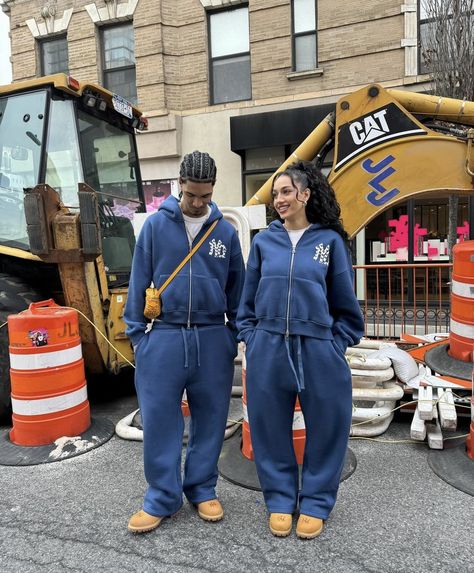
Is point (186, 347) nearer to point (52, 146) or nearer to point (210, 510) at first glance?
point (210, 510)

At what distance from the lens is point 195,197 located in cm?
249

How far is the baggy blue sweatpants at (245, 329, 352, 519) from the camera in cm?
238

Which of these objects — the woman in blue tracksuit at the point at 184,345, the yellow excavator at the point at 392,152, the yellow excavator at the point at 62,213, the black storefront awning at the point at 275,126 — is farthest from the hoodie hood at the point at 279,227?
the black storefront awning at the point at 275,126

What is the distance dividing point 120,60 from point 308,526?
994 centimetres

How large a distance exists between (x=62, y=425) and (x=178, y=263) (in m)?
1.86

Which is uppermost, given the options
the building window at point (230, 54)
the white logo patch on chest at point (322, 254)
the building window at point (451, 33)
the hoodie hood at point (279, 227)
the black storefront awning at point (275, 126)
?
the building window at point (230, 54)

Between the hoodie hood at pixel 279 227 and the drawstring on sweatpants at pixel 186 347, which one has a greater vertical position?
the hoodie hood at pixel 279 227

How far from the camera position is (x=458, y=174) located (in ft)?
10.8

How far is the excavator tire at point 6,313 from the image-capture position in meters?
A: 3.86

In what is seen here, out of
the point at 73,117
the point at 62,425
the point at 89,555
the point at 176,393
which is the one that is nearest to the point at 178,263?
the point at 176,393

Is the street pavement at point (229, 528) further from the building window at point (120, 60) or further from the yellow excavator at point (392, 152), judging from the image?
the building window at point (120, 60)

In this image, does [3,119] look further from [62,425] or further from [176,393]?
[176,393]

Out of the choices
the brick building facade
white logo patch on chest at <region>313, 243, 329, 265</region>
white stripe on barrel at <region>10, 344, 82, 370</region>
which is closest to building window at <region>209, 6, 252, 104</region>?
the brick building facade

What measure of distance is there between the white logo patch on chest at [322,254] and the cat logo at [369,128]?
1335 millimetres
